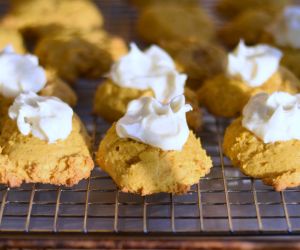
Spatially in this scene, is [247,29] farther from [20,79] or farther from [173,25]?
[20,79]

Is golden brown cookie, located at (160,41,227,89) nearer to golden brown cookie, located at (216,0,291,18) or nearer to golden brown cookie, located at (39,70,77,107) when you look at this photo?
golden brown cookie, located at (39,70,77,107)

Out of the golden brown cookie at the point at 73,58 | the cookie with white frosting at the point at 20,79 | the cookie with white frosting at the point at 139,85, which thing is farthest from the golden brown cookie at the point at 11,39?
the cookie with white frosting at the point at 139,85

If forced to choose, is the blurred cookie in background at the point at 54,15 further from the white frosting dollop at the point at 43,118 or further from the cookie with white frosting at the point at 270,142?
the cookie with white frosting at the point at 270,142

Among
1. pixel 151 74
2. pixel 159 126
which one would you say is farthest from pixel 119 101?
pixel 159 126

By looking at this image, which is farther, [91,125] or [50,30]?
[50,30]

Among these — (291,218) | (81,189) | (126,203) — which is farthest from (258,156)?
(81,189)

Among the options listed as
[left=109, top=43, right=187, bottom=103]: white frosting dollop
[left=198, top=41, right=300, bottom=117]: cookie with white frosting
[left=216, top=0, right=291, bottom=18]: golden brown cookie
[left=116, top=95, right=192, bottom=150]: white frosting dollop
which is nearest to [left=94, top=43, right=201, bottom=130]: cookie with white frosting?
[left=109, top=43, right=187, bottom=103]: white frosting dollop

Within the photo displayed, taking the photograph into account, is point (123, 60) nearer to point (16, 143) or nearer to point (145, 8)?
point (16, 143)
